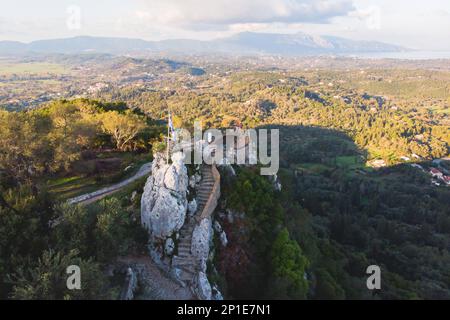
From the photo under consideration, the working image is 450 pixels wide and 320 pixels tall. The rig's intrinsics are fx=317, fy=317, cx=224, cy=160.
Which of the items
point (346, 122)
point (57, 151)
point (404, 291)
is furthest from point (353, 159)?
point (57, 151)

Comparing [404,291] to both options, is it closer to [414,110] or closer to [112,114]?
[112,114]

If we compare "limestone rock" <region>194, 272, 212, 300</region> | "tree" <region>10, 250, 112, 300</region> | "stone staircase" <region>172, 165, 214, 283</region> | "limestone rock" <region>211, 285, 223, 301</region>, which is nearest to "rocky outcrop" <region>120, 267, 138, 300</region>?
"tree" <region>10, 250, 112, 300</region>

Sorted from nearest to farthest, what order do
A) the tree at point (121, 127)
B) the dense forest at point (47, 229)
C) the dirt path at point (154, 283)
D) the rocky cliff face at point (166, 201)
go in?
the dense forest at point (47, 229), the dirt path at point (154, 283), the rocky cliff face at point (166, 201), the tree at point (121, 127)

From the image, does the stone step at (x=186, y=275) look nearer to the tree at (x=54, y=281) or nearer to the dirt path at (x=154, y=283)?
the dirt path at (x=154, y=283)

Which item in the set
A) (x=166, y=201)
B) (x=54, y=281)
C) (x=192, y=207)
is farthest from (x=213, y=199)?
(x=54, y=281)

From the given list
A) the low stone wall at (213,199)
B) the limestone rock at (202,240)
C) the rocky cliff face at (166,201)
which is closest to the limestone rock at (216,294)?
the limestone rock at (202,240)

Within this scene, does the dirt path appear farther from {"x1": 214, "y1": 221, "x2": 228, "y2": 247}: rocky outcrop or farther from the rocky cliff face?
{"x1": 214, "y1": 221, "x2": 228, "y2": 247}: rocky outcrop
